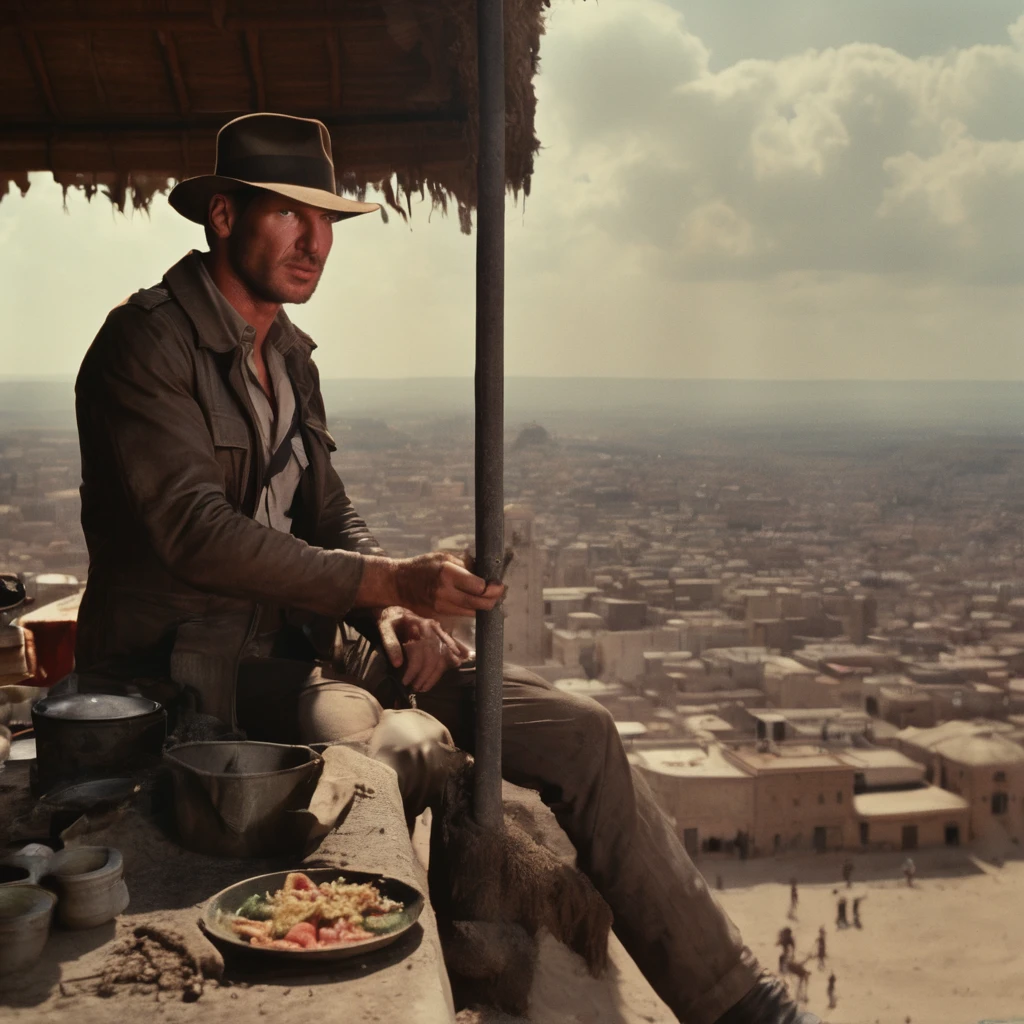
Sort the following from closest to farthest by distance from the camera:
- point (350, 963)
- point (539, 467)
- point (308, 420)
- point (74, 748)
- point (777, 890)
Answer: point (350, 963) < point (74, 748) < point (308, 420) < point (777, 890) < point (539, 467)

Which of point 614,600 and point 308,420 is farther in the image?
point 614,600

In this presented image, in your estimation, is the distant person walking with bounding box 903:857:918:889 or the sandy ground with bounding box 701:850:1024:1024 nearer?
the sandy ground with bounding box 701:850:1024:1024

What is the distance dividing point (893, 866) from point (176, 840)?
1103 inches

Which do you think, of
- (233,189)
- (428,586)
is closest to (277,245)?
(233,189)

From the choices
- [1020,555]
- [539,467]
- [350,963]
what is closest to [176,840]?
[350,963]

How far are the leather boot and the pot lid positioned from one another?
1.52 meters

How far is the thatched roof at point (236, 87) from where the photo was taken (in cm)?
425

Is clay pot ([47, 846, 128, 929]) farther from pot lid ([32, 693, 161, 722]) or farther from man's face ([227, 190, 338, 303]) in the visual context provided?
man's face ([227, 190, 338, 303])

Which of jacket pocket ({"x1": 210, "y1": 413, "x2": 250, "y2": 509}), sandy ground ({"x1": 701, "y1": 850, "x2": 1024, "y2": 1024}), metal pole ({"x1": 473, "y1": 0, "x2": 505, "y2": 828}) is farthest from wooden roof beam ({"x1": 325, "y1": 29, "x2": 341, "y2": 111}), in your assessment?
sandy ground ({"x1": 701, "y1": 850, "x2": 1024, "y2": 1024})

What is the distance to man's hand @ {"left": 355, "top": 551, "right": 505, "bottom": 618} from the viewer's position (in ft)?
8.80

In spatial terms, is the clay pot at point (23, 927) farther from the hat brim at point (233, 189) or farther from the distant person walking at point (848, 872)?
the distant person walking at point (848, 872)

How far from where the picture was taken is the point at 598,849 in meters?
3.07

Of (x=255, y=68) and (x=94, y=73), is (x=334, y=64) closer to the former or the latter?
(x=255, y=68)

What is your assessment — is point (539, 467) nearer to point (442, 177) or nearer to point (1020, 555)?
point (1020, 555)
